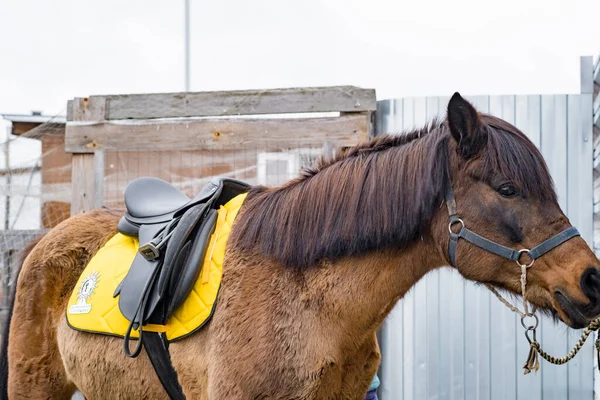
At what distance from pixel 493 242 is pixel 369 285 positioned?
50 centimetres

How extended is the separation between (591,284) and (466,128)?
71 centimetres

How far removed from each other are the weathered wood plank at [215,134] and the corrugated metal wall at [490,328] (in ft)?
1.85

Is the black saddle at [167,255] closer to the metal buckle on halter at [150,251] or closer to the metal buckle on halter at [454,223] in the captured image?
the metal buckle on halter at [150,251]

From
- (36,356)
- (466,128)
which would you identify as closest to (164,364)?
(36,356)

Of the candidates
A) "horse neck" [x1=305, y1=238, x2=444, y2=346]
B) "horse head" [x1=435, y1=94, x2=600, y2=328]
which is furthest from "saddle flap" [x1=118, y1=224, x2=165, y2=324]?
"horse head" [x1=435, y1=94, x2=600, y2=328]

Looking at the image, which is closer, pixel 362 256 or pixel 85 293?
pixel 362 256

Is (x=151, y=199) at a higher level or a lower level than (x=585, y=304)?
higher

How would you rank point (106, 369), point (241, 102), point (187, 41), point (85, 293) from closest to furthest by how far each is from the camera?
1. point (106, 369)
2. point (85, 293)
3. point (241, 102)
4. point (187, 41)

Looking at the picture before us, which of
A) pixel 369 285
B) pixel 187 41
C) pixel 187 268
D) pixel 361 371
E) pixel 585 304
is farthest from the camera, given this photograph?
pixel 187 41

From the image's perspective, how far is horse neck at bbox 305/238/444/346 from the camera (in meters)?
2.53

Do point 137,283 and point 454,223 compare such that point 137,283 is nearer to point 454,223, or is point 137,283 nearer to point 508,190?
point 454,223

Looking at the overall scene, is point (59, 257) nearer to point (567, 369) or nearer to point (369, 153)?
point (369, 153)

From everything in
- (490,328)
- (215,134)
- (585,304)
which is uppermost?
(215,134)

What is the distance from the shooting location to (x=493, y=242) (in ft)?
7.83
